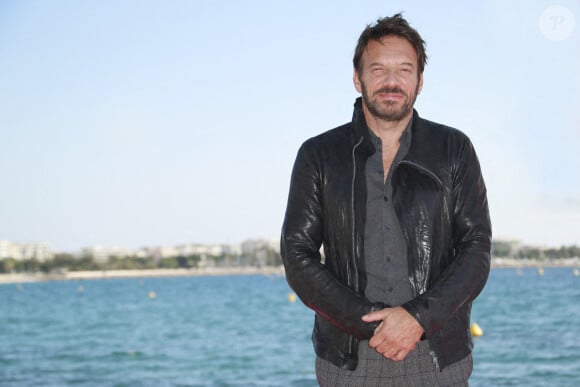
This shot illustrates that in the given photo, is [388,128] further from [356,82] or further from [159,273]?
[159,273]

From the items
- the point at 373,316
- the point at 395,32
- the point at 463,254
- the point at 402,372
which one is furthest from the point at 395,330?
the point at 395,32

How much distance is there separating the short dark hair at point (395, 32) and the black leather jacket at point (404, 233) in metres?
0.21

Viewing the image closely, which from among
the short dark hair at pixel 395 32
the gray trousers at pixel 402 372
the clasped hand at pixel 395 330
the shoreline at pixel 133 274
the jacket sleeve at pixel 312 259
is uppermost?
the short dark hair at pixel 395 32

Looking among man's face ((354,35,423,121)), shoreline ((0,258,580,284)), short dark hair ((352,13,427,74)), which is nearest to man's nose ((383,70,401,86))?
man's face ((354,35,423,121))

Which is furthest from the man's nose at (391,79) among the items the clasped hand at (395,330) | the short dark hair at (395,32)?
the clasped hand at (395,330)

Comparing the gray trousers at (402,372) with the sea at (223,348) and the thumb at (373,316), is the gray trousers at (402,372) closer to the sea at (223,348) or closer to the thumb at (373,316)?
the thumb at (373,316)

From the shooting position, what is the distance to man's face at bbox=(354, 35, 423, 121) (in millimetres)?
2395

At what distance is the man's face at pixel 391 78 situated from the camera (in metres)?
2.39

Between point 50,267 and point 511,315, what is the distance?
124 metres

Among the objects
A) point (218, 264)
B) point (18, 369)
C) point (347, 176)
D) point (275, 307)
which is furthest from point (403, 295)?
point (218, 264)

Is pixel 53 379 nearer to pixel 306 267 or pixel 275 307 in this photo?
pixel 306 267

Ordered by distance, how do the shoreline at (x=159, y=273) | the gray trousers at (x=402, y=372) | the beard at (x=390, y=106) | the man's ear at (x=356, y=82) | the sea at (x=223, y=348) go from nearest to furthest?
the gray trousers at (x=402, y=372)
the beard at (x=390, y=106)
the man's ear at (x=356, y=82)
the sea at (x=223, y=348)
the shoreline at (x=159, y=273)

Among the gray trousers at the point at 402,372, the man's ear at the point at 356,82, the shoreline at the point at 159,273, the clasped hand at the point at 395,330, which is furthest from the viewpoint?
the shoreline at the point at 159,273

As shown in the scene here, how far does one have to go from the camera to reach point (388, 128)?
2459 mm
